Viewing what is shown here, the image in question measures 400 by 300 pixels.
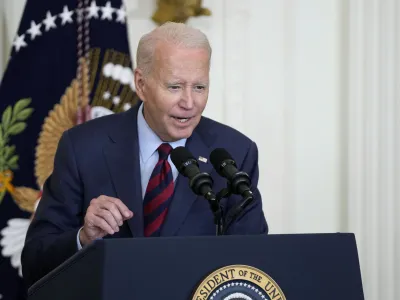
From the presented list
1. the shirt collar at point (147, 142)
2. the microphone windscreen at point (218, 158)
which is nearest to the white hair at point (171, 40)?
the shirt collar at point (147, 142)

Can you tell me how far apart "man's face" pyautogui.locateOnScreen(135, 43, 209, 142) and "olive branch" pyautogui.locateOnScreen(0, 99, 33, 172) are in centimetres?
109

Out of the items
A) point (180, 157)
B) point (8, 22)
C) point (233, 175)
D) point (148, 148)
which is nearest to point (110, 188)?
point (148, 148)

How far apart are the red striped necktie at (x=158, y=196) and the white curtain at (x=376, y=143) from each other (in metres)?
1.62

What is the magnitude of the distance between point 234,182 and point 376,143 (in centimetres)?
214

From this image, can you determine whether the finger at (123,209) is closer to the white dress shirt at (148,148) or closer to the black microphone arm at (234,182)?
the black microphone arm at (234,182)

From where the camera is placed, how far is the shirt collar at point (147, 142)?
285cm

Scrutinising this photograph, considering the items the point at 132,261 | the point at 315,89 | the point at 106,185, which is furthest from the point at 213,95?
the point at 132,261

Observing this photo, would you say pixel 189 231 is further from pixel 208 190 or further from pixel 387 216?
pixel 387 216

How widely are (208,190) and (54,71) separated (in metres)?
1.80

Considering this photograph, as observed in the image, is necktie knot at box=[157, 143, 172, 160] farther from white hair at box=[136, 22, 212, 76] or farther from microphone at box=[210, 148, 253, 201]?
microphone at box=[210, 148, 253, 201]

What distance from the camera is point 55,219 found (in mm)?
2709

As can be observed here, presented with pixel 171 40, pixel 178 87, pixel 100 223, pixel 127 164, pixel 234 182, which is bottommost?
pixel 100 223

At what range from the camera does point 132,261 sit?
5.87ft

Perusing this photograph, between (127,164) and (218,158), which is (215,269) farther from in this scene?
(127,164)
